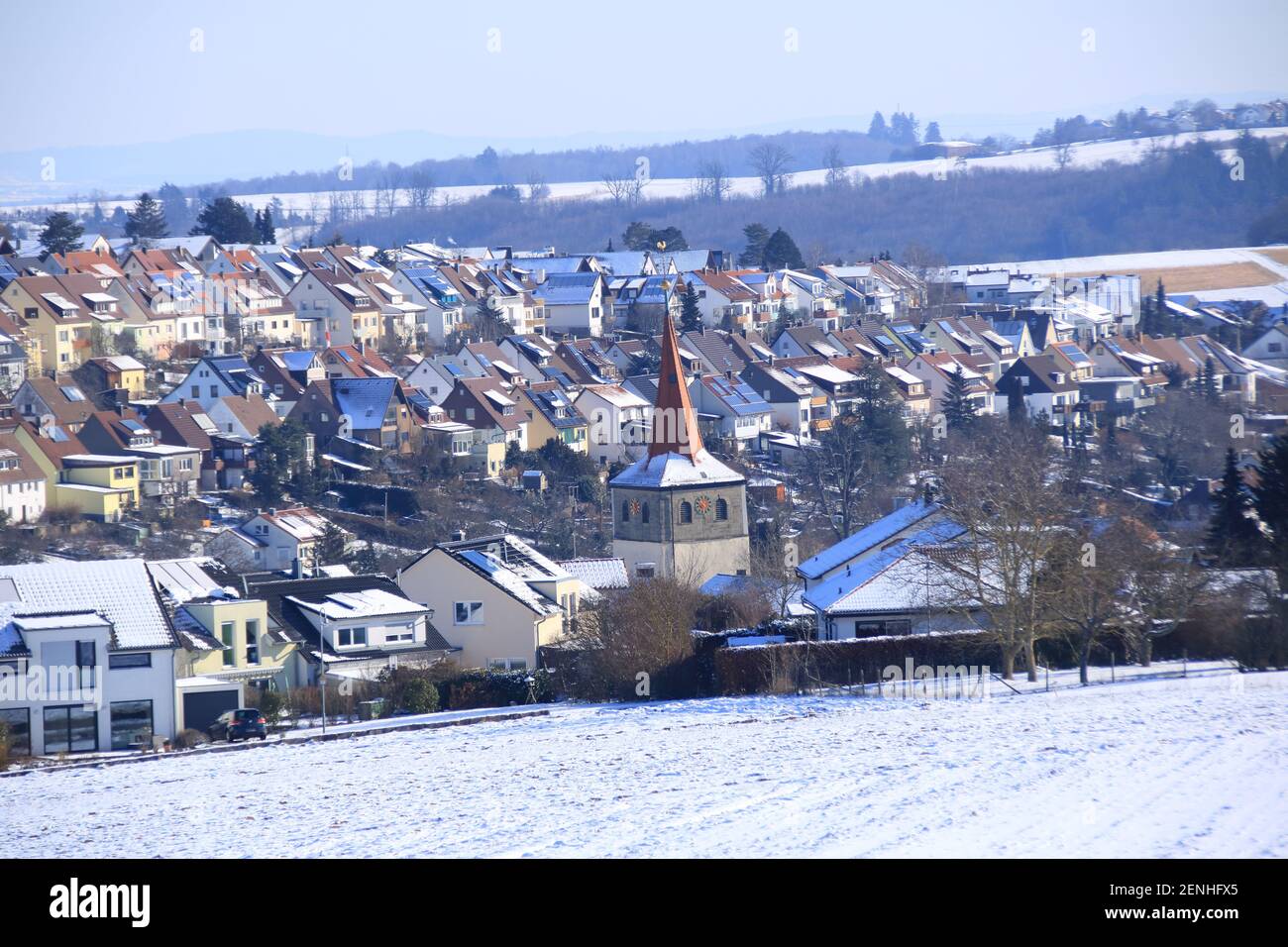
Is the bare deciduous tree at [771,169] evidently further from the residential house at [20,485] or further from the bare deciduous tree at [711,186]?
the residential house at [20,485]

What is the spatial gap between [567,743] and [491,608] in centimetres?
1140

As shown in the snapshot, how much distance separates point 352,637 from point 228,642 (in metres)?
2.23

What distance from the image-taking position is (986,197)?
128 m

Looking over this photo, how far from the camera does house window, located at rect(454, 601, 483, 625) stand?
92.3ft

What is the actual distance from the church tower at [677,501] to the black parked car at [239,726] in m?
15.4

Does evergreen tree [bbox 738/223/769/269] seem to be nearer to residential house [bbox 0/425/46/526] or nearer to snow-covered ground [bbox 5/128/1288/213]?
residential house [bbox 0/425/46/526]

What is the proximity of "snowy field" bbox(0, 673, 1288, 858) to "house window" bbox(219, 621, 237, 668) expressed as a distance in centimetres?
678

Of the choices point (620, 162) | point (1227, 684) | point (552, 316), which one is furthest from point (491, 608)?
point (620, 162)

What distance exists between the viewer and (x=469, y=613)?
2820 centimetres

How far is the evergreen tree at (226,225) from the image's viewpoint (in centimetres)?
7931

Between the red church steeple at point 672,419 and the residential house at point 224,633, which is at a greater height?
the red church steeple at point 672,419

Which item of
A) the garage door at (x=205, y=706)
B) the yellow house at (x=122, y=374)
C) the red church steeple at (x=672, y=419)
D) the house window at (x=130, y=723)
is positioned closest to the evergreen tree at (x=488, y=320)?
the yellow house at (x=122, y=374)

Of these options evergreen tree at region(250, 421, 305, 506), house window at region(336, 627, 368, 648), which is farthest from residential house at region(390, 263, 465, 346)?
house window at region(336, 627, 368, 648)

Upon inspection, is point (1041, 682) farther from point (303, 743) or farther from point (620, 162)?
point (620, 162)
